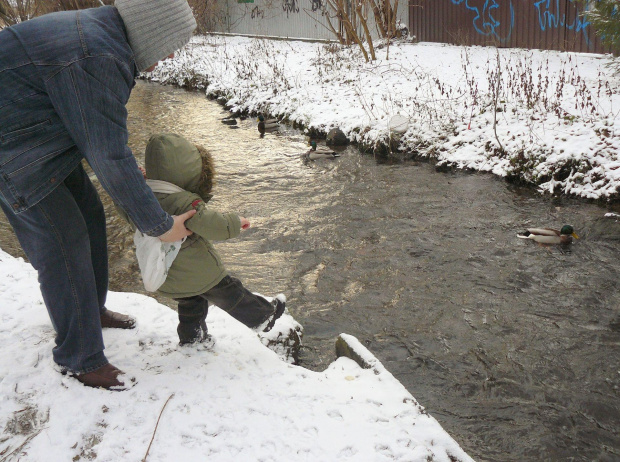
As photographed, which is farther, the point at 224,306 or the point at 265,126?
the point at 265,126

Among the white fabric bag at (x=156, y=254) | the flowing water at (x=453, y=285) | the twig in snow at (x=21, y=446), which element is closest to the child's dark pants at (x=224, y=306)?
the white fabric bag at (x=156, y=254)

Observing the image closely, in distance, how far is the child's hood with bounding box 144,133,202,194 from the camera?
2.88m

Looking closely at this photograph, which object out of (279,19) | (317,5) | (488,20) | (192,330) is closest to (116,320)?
(192,330)

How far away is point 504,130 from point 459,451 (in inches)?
301

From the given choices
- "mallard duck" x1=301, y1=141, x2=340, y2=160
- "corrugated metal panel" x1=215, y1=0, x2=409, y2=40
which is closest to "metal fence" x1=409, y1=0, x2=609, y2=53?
"corrugated metal panel" x1=215, y1=0, x2=409, y2=40

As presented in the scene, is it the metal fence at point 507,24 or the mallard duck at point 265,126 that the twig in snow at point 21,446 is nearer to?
the mallard duck at point 265,126

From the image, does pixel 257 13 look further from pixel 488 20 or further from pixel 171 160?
pixel 171 160

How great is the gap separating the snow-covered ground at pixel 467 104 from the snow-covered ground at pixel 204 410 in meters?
6.05

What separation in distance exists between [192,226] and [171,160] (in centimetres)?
38

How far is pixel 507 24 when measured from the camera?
51.3 ft

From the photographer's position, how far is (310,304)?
5418 mm

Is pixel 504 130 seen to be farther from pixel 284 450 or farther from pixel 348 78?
pixel 284 450

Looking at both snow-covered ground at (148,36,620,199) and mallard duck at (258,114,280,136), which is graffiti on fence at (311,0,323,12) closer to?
snow-covered ground at (148,36,620,199)

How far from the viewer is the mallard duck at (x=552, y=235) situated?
6402mm
